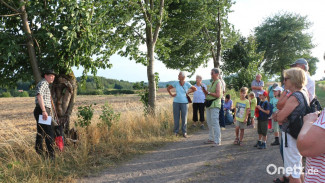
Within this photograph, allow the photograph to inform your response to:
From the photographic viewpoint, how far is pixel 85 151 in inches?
201

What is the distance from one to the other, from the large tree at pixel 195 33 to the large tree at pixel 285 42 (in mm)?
21072

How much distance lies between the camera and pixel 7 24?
18.4ft

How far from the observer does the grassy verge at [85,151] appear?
4.25 metres

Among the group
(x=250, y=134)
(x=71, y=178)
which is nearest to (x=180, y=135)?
(x=250, y=134)

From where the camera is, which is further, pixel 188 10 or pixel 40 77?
pixel 188 10

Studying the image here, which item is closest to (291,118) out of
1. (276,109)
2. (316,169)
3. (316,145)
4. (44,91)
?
(316,169)

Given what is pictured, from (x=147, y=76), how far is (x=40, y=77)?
473cm

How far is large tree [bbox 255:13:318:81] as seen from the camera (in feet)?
114

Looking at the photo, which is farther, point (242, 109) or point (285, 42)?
point (285, 42)

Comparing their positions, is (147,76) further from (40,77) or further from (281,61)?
(281,61)

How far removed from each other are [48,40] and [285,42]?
3754 cm

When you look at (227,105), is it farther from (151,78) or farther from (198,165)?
(198,165)

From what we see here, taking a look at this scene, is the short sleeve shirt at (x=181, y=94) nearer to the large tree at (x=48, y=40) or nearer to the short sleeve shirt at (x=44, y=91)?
the large tree at (x=48, y=40)

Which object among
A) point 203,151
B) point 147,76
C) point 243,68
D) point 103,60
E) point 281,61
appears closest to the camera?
point 203,151
